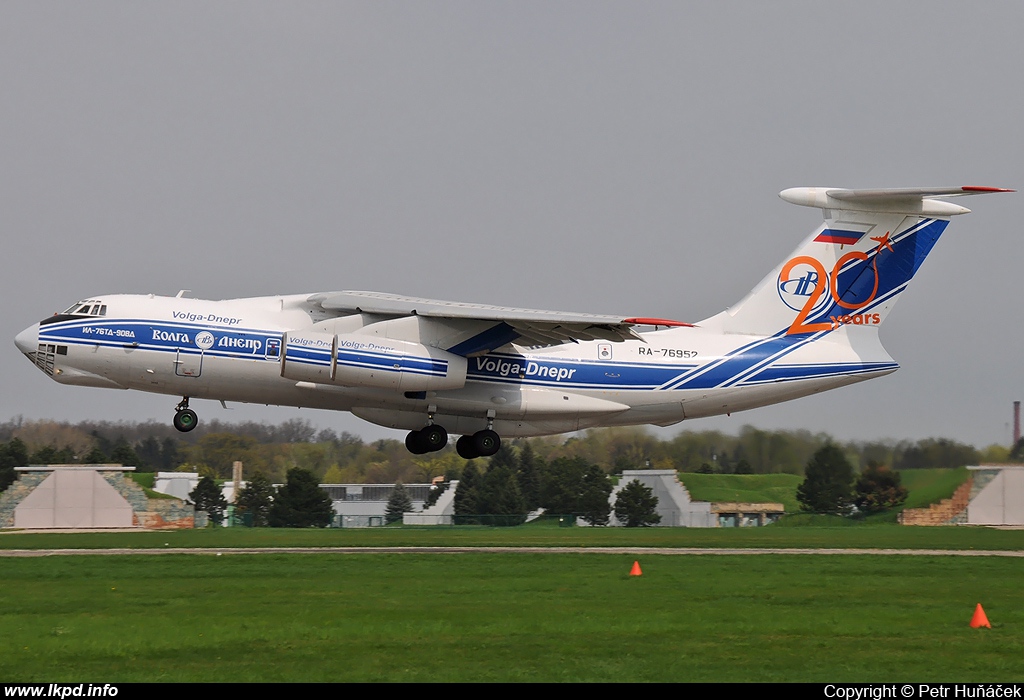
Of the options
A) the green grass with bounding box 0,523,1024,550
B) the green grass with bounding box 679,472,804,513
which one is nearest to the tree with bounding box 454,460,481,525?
the green grass with bounding box 0,523,1024,550

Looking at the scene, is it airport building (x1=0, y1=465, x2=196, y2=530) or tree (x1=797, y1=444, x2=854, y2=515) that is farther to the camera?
airport building (x1=0, y1=465, x2=196, y2=530)

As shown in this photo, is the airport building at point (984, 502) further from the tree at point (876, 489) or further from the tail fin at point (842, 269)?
the tail fin at point (842, 269)

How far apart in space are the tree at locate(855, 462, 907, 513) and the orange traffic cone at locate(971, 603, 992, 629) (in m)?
14.2

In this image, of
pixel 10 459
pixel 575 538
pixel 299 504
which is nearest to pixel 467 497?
pixel 299 504

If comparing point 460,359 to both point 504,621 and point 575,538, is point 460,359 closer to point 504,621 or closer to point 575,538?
point 575,538

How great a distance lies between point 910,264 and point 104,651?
47.8 feet

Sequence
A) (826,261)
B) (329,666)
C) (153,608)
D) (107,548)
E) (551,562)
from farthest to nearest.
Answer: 1. (826,261)
2. (107,548)
3. (551,562)
4. (153,608)
5. (329,666)

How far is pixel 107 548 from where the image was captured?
57.8ft

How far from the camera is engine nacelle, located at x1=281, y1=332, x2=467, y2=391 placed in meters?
16.6

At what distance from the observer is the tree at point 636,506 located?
25188 millimetres

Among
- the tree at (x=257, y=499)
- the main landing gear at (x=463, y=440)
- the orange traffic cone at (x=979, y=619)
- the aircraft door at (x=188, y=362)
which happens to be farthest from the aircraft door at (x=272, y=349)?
the orange traffic cone at (x=979, y=619)

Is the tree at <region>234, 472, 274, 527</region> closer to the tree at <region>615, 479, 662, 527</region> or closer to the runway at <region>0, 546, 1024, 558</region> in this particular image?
the tree at <region>615, 479, 662, 527</region>

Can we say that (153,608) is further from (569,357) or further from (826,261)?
(826,261)

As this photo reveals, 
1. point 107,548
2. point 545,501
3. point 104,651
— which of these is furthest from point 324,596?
point 545,501
